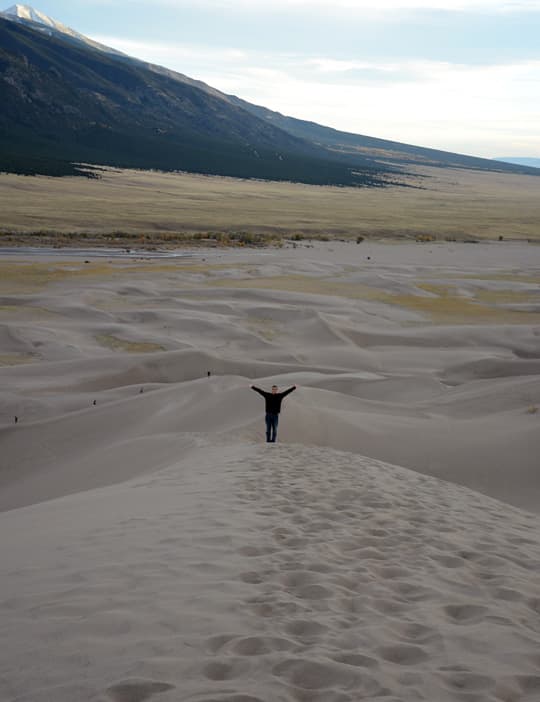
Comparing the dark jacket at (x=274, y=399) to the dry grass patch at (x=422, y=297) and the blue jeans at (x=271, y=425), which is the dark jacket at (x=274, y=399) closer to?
the blue jeans at (x=271, y=425)

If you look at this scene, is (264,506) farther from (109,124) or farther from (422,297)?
(109,124)

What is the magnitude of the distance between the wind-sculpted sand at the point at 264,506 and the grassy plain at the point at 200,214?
25.3 meters

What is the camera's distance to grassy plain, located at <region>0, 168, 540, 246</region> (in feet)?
163

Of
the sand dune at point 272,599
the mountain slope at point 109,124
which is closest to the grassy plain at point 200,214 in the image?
the mountain slope at point 109,124

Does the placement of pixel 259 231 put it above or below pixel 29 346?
above

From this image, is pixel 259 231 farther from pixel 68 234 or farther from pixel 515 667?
pixel 515 667

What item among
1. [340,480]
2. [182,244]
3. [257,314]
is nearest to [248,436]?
[340,480]

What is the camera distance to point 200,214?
207 ft

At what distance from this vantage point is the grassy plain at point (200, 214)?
49.6 meters

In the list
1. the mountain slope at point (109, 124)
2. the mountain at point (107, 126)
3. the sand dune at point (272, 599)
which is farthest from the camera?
the mountain slope at point (109, 124)

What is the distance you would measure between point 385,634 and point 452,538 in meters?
2.25

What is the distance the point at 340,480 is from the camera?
8422 mm

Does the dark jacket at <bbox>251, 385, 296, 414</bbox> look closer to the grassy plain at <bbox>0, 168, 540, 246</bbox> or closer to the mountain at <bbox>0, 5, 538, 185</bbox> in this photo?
the grassy plain at <bbox>0, 168, 540, 246</bbox>

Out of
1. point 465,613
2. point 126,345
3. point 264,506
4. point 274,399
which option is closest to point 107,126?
point 126,345
